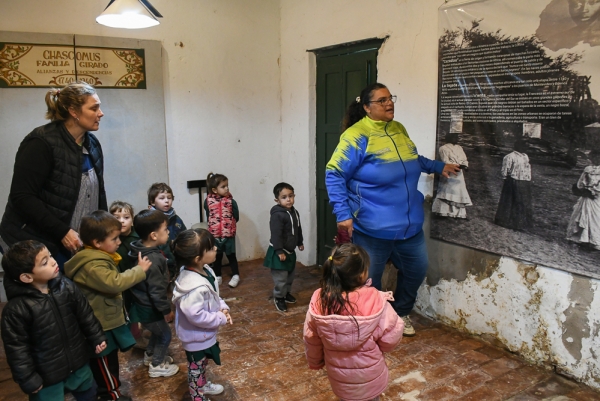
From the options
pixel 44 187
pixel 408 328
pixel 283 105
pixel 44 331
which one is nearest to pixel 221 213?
pixel 283 105

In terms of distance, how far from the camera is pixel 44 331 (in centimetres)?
190

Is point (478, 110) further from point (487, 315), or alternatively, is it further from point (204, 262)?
point (204, 262)

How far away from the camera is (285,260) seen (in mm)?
3666

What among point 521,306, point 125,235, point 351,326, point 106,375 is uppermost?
point 125,235

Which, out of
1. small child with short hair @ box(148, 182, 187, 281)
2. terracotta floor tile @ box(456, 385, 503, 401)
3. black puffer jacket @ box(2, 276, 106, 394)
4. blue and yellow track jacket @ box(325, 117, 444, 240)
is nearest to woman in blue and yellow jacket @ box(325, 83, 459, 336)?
blue and yellow track jacket @ box(325, 117, 444, 240)

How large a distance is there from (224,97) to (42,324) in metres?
3.20

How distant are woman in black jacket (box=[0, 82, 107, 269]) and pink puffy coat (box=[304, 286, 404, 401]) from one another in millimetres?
1272

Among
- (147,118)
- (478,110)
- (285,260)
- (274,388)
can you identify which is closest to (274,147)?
(147,118)

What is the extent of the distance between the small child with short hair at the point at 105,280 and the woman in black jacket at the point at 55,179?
0.47 ft

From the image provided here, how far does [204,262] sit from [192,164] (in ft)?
8.37

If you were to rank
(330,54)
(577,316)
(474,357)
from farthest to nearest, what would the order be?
(330,54) → (474,357) → (577,316)

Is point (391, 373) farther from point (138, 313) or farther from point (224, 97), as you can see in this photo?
point (224, 97)

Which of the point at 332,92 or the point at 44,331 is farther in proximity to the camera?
the point at 332,92

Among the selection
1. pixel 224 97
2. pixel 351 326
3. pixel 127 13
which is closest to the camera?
pixel 351 326
